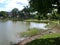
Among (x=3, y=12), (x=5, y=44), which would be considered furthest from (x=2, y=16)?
(x=5, y=44)

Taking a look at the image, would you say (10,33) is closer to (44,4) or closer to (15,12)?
(44,4)

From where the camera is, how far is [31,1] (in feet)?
66.9

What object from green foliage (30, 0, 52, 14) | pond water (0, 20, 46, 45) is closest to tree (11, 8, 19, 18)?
pond water (0, 20, 46, 45)

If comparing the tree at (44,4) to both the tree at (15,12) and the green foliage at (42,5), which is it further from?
the tree at (15,12)

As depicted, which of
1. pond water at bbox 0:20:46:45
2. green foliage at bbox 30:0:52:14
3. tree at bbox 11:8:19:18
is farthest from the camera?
tree at bbox 11:8:19:18

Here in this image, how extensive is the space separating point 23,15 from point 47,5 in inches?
5781

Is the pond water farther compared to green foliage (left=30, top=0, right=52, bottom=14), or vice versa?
the pond water

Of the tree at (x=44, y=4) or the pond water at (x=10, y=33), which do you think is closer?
the tree at (x=44, y=4)

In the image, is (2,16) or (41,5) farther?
(2,16)

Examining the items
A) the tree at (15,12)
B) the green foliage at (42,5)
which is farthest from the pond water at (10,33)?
the tree at (15,12)

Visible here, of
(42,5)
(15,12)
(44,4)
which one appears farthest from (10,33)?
(15,12)

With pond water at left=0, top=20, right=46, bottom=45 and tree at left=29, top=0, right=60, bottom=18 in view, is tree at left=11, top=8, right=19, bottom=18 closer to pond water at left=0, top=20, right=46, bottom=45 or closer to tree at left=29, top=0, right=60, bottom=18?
pond water at left=0, top=20, right=46, bottom=45

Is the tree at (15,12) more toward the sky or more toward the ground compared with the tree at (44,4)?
more toward the ground

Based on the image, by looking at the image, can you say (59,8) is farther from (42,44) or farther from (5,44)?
(5,44)
